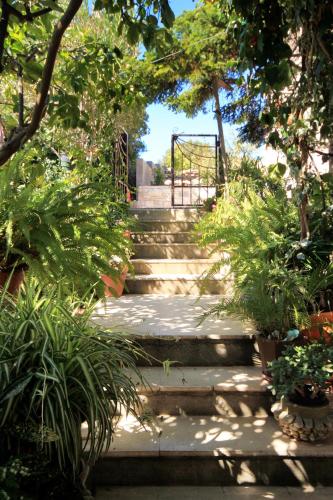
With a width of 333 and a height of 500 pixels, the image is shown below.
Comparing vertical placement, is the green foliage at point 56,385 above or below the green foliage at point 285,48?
below

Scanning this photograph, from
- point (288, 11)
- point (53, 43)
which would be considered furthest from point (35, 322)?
point (288, 11)

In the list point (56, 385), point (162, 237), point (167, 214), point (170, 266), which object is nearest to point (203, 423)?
point (56, 385)

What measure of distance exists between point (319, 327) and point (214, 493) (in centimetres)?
117

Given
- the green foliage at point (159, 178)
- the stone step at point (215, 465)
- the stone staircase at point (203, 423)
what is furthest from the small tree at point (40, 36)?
the green foliage at point (159, 178)

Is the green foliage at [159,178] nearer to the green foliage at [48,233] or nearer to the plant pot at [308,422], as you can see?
the green foliage at [48,233]

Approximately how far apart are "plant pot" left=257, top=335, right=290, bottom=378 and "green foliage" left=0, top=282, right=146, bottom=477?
99cm

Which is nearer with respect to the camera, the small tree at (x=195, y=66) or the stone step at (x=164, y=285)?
the stone step at (x=164, y=285)

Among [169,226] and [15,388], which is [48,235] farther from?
[169,226]

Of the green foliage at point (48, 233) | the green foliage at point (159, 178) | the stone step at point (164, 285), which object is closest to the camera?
the green foliage at point (48, 233)

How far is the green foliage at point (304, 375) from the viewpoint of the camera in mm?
2172

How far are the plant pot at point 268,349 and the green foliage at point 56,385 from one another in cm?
99

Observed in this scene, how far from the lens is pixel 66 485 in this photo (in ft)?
5.69

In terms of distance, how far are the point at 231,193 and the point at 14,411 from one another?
4020mm

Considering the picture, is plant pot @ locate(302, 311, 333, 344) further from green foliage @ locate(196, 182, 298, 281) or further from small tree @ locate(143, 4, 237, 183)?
small tree @ locate(143, 4, 237, 183)
